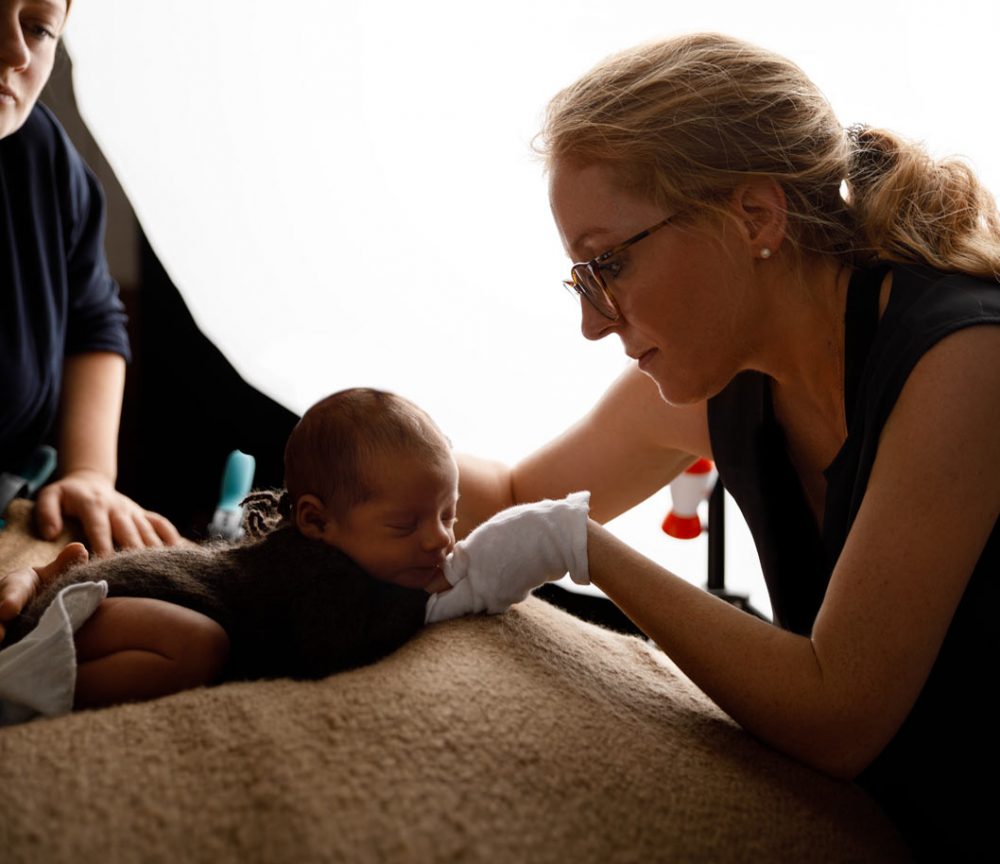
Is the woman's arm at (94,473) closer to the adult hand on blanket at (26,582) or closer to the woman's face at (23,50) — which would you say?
the adult hand on blanket at (26,582)

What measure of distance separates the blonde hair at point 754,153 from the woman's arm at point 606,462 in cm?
42

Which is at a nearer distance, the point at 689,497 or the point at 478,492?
the point at 478,492

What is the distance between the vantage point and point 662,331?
1.20m

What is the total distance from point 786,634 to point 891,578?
12 centimetres

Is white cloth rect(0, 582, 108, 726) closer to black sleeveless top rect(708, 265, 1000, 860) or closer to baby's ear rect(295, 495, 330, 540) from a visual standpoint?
baby's ear rect(295, 495, 330, 540)

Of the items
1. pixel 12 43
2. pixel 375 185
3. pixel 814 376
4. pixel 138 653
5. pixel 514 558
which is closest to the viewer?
pixel 138 653

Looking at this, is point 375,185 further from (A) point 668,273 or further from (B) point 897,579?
(B) point 897,579

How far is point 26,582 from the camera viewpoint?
3.90 feet

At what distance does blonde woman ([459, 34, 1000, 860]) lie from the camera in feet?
3.01

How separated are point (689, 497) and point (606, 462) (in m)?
0.42

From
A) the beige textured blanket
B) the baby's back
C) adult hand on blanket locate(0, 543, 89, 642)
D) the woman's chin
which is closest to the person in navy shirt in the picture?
adult hand on blanket locate(0, 543, 89, 642)

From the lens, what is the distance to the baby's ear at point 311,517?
119 centimetres

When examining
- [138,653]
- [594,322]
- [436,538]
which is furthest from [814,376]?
[138,653]

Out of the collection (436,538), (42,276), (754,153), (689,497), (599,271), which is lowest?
(689,497)
